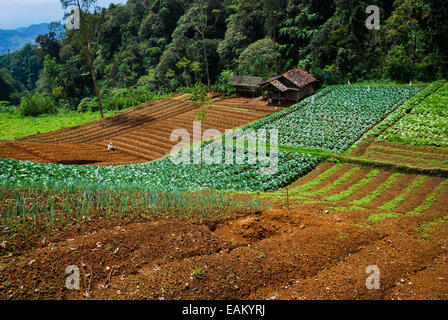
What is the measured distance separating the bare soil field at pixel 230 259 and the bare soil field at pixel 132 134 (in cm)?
1862

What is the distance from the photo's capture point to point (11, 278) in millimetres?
7758

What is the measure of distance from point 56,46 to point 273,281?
96205 millimetres

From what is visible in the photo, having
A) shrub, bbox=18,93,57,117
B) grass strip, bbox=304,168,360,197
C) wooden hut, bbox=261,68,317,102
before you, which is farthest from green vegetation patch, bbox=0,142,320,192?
shrub, bbox=18,93,57,117

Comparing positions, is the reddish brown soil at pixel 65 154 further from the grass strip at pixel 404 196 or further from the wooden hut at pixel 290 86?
the wooden hut at pixel 290 86

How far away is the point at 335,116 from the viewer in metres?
33.7

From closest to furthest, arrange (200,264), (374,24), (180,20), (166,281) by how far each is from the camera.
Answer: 1. (166,281)
2. (200,264)
3. (374,24)
4. (180,20)

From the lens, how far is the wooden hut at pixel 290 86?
41.0 meters

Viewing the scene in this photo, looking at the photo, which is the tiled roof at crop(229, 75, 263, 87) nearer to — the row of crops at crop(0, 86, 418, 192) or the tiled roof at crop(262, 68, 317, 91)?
the tiled roof at crop(262, 68, 317, 91)

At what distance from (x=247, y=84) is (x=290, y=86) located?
23.5ft

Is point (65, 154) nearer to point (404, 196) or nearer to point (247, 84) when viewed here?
point (404, 196)

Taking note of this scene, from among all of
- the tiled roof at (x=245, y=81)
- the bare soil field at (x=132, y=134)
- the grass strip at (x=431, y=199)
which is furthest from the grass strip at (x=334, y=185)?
the tiled roof at (x=245, y=81)

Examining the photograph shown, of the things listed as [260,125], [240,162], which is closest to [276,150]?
[240,162]

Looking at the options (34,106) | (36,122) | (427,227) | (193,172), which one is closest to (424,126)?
(427,227)
